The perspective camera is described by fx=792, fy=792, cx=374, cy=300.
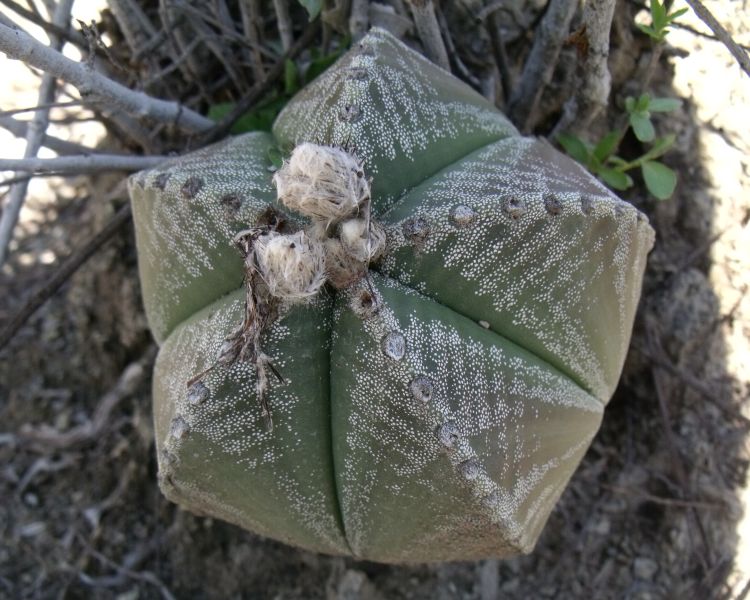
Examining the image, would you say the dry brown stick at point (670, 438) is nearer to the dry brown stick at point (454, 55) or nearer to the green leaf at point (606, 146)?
the green leaf at point (606, 146)

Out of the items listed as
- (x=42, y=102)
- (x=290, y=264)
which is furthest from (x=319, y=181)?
(x=42, y=102)

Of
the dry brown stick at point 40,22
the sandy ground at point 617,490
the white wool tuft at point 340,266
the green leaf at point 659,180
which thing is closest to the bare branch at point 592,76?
the green leaf at point 659,180

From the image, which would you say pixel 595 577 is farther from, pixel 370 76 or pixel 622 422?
pixel 370 76

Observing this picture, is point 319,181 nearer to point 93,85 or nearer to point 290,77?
point 93,85

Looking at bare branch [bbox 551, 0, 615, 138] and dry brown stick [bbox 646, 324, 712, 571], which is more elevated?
bare branch [bbox 551, 0, 615, 138]

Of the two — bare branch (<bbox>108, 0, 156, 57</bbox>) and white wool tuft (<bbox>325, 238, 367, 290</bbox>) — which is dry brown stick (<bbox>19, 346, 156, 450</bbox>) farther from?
white wool tuft (<bbox>325, 238, 367, 290</bbox>)

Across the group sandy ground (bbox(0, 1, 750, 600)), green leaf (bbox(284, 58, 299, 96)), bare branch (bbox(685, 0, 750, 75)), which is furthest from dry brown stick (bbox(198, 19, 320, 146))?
bare branch (bbox(685, 0, 750, 75))
